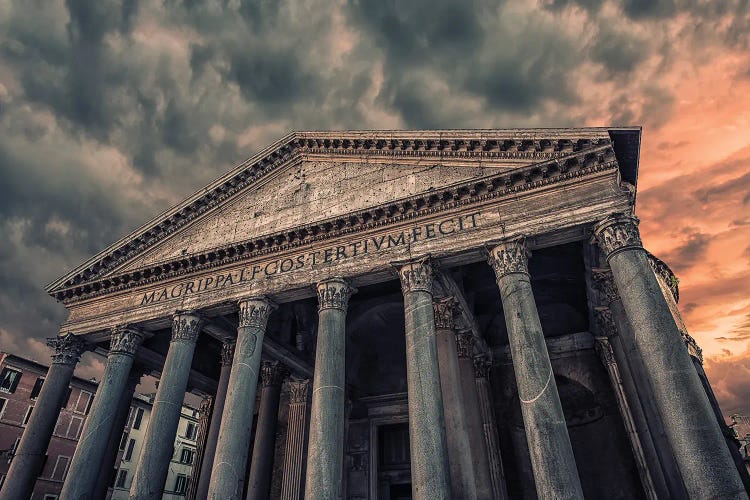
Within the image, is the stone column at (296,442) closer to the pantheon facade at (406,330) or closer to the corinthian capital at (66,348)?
the pantheon facade at (406,330)

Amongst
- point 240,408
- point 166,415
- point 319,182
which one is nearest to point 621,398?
point 240,408

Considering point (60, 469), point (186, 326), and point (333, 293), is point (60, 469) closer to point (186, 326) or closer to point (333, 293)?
point (186, 326)

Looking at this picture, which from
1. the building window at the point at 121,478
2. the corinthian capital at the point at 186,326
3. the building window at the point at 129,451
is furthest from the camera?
the building window at the point at 129,451

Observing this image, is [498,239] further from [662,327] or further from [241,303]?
[241,303]

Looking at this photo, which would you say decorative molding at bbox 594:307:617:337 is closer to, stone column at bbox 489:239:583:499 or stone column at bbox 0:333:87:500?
stone column at bbox 489:239:583:499

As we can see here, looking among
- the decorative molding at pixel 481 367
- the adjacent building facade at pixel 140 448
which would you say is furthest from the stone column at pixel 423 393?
the adjacent building facade at pixel 140 448

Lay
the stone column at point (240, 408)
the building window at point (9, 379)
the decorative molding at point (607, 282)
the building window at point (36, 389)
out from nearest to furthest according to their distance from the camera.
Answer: the stone column at point (240, 408) < the decorative molding at point (607, 282) < the building window at point (9, 379) < the building window at point (36, 389)

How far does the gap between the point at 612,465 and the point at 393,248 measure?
31.2 feet

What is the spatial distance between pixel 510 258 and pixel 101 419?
459 inches

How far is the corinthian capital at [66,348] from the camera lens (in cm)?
1431

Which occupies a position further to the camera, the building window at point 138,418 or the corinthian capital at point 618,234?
the building window at point 138,418

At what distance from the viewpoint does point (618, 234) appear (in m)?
9.14

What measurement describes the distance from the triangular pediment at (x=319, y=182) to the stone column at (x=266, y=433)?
4.68 meters

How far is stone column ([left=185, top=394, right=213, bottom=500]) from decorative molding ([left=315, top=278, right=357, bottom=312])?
7.34 metres
